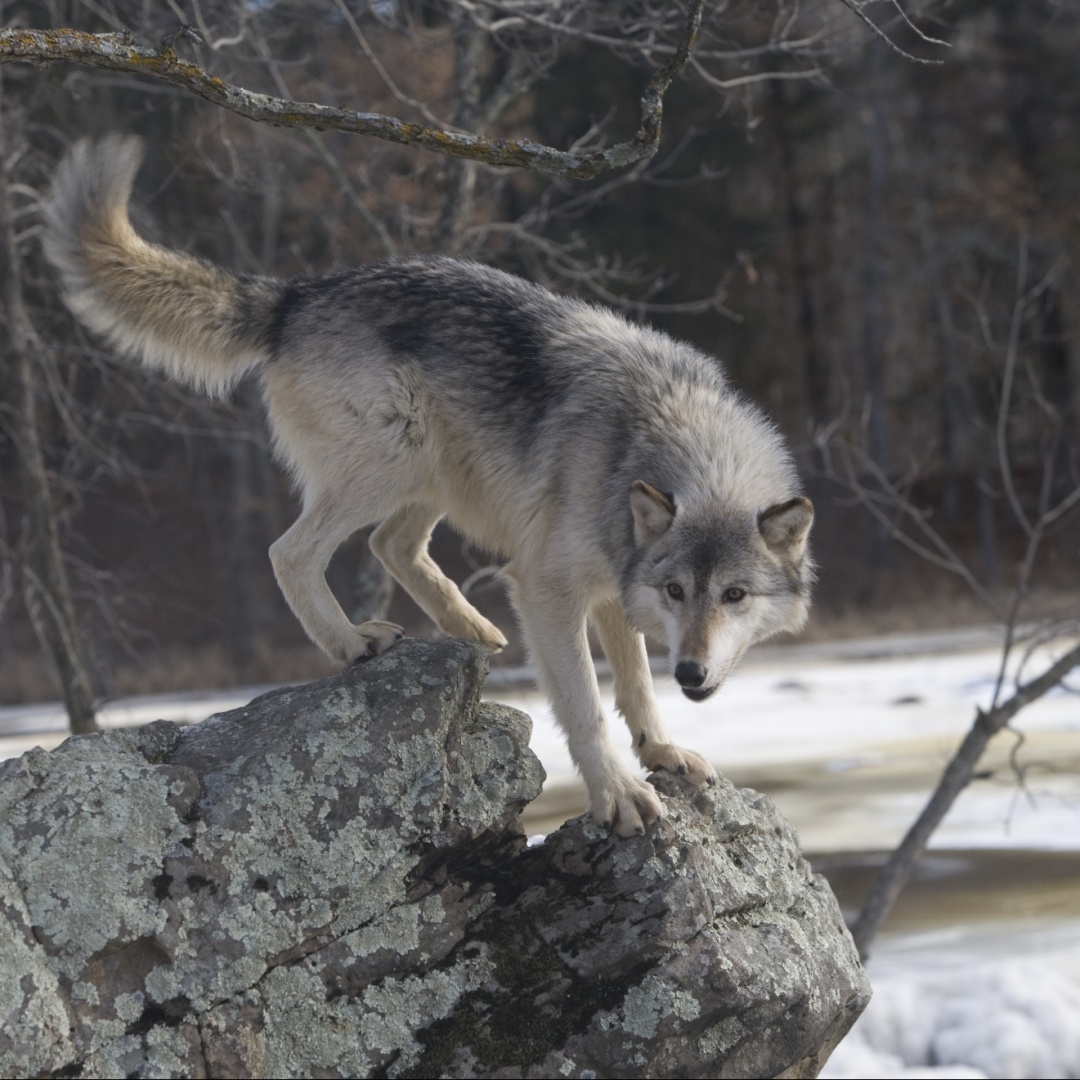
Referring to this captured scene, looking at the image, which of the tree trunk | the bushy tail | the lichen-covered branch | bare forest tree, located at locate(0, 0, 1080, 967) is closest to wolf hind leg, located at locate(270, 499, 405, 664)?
the bushy tail

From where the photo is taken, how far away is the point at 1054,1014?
23.1 feet

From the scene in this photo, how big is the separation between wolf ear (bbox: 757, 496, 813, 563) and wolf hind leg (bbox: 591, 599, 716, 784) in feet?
2.20

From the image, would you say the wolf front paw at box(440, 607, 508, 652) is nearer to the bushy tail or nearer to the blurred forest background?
the bushy tail

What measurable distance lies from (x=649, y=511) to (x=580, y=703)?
0.77m

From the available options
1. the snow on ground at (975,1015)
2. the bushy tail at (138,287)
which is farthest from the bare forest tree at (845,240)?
the snow on ground at (975,1015)

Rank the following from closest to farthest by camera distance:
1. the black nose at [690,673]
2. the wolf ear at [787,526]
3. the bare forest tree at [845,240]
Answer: the black nose at [690,673]
the wolf ear at [787,526]
the bare forest tree at [845,240]

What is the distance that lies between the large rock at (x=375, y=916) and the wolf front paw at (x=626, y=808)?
0.21ft

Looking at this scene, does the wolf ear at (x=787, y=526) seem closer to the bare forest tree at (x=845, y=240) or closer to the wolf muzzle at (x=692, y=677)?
the wolf muzzle at (x=692, y=677)

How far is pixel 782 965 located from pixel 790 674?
41.9ft

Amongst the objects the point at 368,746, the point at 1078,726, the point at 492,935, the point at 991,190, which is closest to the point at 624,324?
the point at 368,746

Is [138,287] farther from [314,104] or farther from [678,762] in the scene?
[678,762]

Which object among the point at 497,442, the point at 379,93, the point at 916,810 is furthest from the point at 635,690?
the point at 379,93

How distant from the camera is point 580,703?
511 cm

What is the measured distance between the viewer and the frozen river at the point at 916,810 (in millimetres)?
6996
